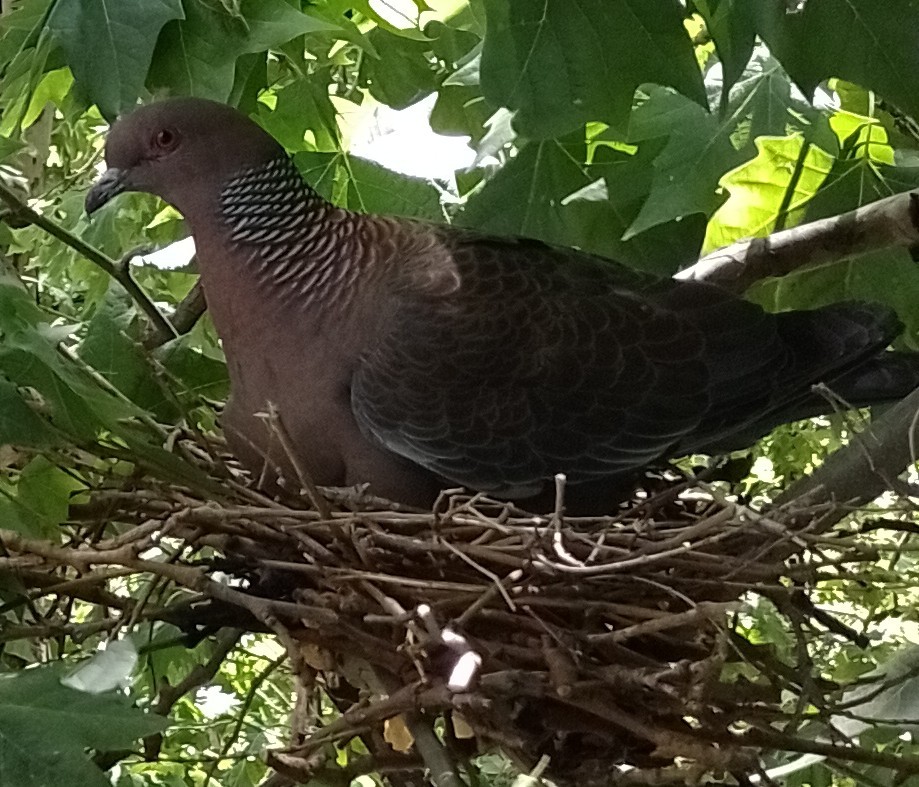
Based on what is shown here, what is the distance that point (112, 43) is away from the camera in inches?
28.4

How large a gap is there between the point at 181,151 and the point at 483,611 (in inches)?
17.3

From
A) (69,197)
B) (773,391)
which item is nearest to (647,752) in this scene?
(773,391)

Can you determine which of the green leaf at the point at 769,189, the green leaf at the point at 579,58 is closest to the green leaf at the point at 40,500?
the green leaf at the point at 579,58

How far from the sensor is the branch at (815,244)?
0.82 metres

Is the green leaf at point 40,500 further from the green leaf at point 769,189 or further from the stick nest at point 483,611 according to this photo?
the green leaf at point 769,189

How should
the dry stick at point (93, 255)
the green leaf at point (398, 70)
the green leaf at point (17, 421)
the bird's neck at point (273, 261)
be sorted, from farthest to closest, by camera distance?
the green leaf at point (398, 70), the bird's neck at point (273, 261), the dry stick at point (93, 255), the green leaf at point (17, 421)

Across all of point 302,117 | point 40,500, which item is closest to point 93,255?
point 40,500

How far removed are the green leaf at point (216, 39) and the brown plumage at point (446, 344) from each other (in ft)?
0.10

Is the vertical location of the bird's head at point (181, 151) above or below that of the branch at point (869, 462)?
above

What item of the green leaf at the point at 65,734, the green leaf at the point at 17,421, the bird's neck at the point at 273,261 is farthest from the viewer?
the bird's neck at the point at 273,261

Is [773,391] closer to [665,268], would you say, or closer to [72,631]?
[665,268]

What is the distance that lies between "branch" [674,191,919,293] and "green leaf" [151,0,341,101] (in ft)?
1.24

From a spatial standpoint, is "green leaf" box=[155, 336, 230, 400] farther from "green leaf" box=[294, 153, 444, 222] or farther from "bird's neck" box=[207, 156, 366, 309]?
"green leaf" box=[294, 153, 444, 222]

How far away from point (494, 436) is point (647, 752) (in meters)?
0.25
